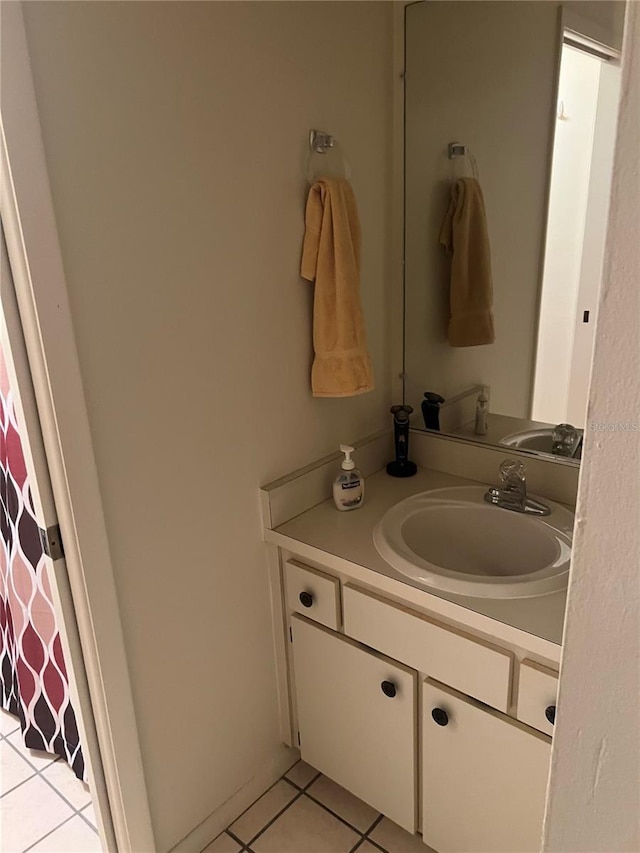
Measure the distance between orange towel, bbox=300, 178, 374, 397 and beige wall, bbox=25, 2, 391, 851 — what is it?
0.04 m

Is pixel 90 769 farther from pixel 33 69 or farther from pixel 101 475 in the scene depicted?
pixel 33 69

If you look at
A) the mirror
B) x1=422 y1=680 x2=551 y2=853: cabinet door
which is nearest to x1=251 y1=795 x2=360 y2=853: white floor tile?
x1=422 y1=680 x2=551 y2=853: cabinet door

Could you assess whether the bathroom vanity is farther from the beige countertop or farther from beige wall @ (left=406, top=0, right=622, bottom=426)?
beige wall @ (left=406, top=0, right=622, bottom=426)

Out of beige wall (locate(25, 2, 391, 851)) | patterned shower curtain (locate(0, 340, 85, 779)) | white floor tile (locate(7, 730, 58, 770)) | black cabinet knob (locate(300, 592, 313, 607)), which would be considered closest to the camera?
beige wall (locate(25, 2, 391, 851))

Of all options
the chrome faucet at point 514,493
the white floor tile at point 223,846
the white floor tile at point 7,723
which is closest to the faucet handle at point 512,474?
the chrome faucet at point 514,493

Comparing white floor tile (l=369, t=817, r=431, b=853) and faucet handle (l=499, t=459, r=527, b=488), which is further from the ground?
faucet handle (l=499, t=459, r=527, b=488)

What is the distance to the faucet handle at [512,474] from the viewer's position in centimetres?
156

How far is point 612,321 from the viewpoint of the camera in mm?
403

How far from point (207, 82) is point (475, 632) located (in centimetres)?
122

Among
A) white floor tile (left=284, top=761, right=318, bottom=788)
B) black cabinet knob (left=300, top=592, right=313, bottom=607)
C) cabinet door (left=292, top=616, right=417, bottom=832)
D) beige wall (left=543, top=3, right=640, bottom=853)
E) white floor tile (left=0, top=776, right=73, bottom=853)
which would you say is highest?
beige wall (left=543, top=3, right=640, bottom=853)

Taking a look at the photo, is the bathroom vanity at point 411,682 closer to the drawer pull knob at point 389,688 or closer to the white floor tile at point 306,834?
the drawer pull knob at point 389,688

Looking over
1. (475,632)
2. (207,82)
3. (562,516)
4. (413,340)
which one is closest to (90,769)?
(475,632)

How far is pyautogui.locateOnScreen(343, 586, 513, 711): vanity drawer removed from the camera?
3.98ft

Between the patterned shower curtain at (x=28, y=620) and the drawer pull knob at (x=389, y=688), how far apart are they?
895mm
